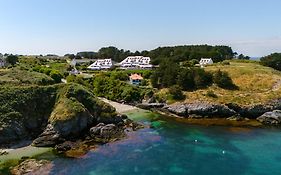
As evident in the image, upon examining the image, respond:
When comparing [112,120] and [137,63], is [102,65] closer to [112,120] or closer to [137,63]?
[137,63]

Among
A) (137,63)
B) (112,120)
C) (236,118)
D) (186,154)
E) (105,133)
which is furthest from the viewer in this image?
(137,63)

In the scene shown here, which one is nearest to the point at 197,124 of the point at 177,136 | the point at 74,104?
the point at 177,136

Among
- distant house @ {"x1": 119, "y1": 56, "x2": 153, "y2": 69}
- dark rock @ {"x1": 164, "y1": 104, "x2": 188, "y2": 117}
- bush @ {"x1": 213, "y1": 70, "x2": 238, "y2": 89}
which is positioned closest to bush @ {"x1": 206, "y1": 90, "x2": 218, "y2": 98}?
bush @ {"x1": 213, "y1": 70, "x2": 238, "y2": 89}

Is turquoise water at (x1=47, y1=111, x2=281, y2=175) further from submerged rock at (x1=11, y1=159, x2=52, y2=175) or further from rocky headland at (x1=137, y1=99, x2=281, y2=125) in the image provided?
rocky headland at (x1=137, y1=99, x2=281, y2=125)

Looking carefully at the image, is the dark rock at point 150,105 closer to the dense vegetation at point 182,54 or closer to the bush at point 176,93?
the bush at point 176,93

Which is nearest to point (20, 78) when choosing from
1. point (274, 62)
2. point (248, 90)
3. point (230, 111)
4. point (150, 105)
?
point (150, 105)

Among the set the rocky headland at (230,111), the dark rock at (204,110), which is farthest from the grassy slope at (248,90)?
the dark rock at (204,110)

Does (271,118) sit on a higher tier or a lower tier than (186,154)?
higher

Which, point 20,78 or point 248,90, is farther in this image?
point 248,90
